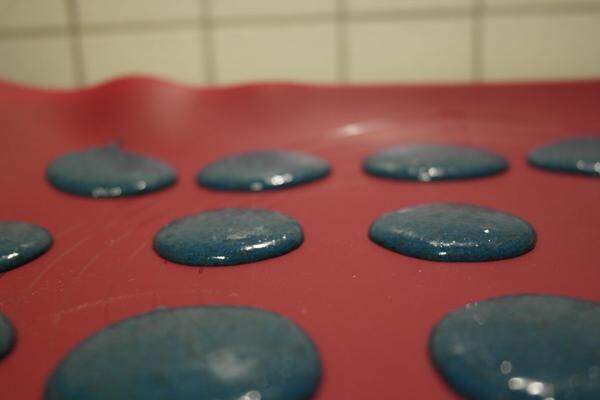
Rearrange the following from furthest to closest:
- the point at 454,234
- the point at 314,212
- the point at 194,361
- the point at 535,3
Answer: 1. the point at 535,3
2. the point at 314,212
3. the point at 454,234
4. the point at 194,361

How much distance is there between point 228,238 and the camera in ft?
1.40

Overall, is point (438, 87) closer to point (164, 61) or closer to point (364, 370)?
point (164, 61)

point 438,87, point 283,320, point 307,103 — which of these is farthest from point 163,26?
→ point 283,320

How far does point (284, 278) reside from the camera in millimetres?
404

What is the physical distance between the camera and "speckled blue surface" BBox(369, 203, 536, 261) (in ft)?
1.34

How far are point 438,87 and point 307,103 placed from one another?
7.8 inches

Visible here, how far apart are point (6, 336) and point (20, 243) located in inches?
5.7

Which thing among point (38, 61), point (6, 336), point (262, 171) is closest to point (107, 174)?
point (262, 171)

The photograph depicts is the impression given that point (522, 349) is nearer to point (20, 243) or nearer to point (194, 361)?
point (194, 361)

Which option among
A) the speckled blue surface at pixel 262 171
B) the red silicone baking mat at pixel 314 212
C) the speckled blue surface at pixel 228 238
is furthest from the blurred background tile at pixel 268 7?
the speckled blue surface at pixel 228 238

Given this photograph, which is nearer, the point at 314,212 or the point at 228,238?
the point at 228,238

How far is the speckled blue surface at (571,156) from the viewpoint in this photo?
1.97 feet

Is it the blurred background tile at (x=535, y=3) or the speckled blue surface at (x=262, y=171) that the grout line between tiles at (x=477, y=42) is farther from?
the speckled blue surface at (x=262, y=171)

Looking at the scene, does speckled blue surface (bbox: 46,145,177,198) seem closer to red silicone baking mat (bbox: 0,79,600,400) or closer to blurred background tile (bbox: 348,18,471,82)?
red silicone baking mat (bbox: 0,79,600,400)
